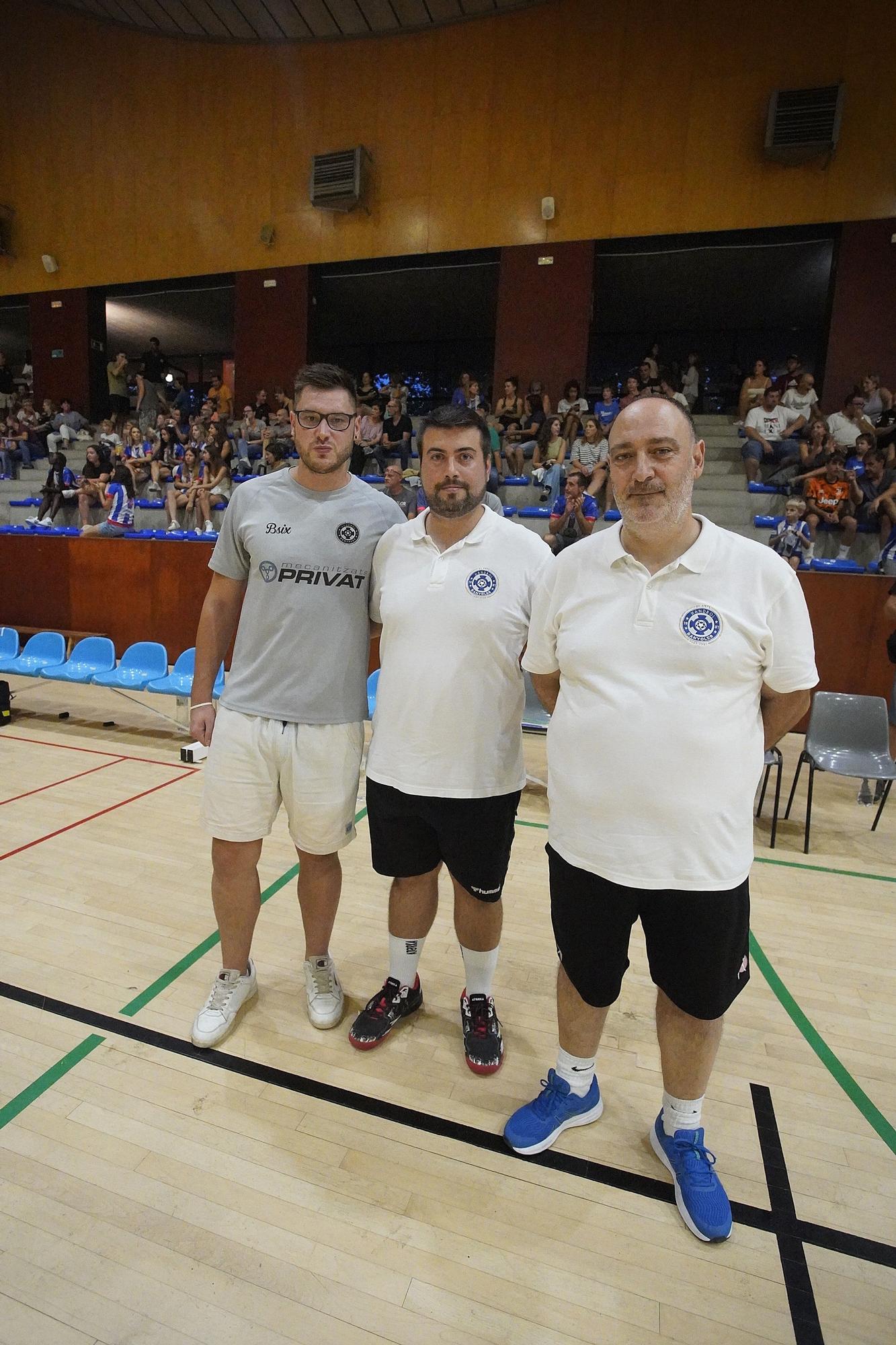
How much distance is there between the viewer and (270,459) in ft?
30.0

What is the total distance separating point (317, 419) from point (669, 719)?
118cm

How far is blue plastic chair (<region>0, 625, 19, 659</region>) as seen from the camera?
19.8ft

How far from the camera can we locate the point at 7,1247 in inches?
56.5

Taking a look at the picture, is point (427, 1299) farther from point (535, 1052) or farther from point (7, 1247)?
point (7, 1247)

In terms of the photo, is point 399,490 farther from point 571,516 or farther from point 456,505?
point 456,505

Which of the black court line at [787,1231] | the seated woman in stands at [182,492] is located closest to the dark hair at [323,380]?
the black court line at [787,1231]

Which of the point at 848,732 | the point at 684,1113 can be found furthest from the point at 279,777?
the point at 848,732

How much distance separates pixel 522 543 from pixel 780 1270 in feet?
5.66

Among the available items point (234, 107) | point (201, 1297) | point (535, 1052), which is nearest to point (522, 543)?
point (535, 1052)

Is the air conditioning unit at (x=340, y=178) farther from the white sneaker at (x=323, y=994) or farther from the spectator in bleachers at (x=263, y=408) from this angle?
the white sneaker at (x=323, y=994)

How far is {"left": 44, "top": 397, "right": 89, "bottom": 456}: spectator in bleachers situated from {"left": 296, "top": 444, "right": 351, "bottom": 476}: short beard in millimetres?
11658

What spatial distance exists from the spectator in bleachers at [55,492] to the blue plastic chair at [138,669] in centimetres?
542

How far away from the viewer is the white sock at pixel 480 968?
77.7 inches

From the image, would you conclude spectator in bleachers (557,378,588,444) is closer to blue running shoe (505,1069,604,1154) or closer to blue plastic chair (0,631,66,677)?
blue plastic chair (0,631,66,677)
